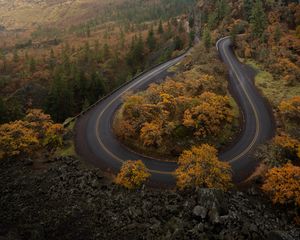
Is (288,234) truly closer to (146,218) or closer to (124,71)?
(146,218)

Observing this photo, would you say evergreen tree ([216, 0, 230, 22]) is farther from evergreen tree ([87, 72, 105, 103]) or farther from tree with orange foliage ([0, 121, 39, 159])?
tree with orange foliage ([0, 121, 39, 159])

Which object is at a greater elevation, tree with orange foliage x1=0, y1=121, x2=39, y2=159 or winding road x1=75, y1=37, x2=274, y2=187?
tree with orange foliage x1=0, y1=121, x2=39, y2=159

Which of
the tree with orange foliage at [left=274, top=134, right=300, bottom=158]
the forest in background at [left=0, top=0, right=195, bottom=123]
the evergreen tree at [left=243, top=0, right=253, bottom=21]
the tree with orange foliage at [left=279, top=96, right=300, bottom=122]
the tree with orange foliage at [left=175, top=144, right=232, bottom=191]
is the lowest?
the forest in background at [left=0, top=0, right=195, bottom=123]

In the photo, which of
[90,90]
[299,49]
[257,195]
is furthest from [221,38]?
[257,195]

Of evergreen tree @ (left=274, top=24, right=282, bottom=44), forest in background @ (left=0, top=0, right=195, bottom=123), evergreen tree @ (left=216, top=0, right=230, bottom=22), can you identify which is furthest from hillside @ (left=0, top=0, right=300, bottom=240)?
evergreen tree @ (left=216, top=0, right=230, bottom=22)

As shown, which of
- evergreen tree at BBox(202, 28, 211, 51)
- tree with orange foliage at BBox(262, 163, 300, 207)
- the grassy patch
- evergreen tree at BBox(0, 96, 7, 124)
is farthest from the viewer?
evergreen tree at BBox(202, 28, 211, 51)

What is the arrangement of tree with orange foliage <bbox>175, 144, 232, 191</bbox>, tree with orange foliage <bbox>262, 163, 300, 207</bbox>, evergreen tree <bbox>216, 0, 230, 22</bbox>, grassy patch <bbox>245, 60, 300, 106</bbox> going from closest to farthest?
tree with orange foliage <bbox>262, 163, 300, 207</bbox>
tree with orange foliage <bbox>175, 144, 232, 191</bbox>
grassy patch <bbox>245, 60, 300, 106</bbox>
evergreen tree <bbox>216, 0, 230, 22</bbox>
